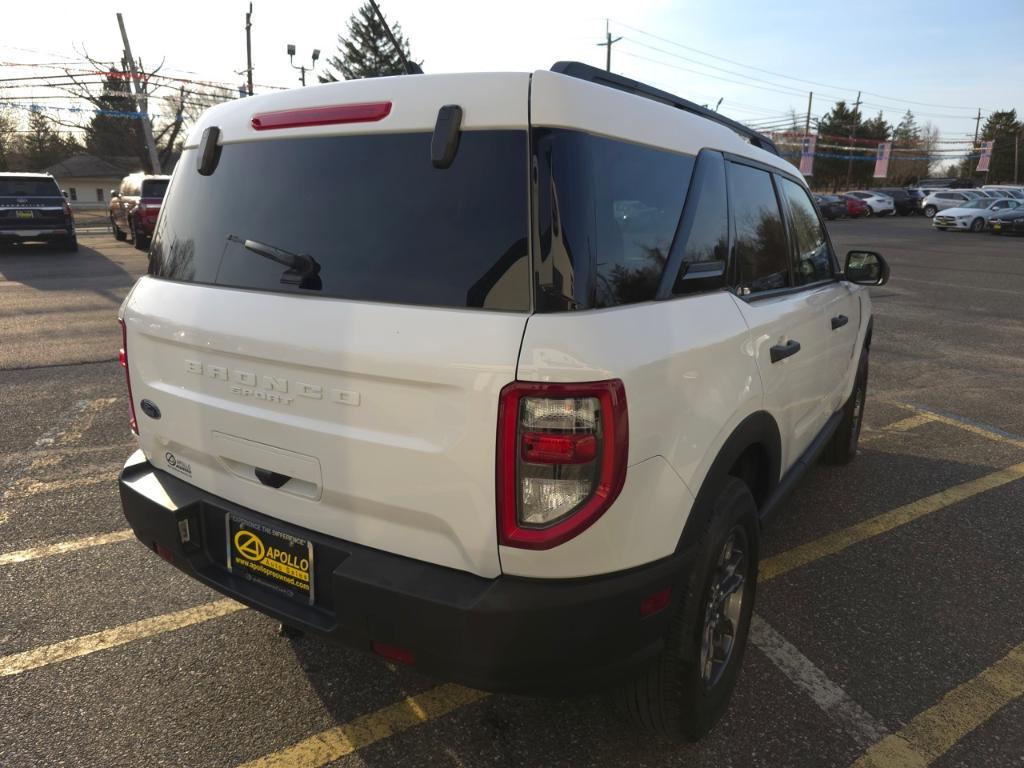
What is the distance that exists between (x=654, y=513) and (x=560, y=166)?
89 centimetres

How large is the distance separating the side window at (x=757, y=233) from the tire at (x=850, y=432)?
178 centimetres

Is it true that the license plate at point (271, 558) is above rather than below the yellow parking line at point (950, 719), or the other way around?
above

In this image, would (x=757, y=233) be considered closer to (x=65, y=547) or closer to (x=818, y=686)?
(x=818, y=686)

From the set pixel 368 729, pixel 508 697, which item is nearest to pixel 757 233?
pixel 508 697

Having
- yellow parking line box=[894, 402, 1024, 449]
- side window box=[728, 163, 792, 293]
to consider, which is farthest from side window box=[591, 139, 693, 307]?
yellow parking line box=[894, 402, 1024, 449]

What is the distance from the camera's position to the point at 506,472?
1.68 m

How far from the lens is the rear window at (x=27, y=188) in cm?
1571

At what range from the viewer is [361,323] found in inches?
72.9

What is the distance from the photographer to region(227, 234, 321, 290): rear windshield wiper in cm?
202

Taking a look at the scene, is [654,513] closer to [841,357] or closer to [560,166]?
[560,166]

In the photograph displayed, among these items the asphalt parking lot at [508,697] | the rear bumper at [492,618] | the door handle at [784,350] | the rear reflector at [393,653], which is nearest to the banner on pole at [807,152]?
the asphalt parking lot at [508,697]

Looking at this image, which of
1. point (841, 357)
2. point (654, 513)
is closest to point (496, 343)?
point (654, 513)

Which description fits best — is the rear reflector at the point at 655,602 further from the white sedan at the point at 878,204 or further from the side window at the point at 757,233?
the white sedan at the point at 878,204

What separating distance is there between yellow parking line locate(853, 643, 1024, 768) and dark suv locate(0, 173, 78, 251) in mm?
18597
